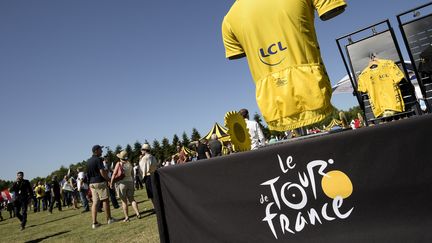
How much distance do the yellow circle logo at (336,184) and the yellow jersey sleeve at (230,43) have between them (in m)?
1.32

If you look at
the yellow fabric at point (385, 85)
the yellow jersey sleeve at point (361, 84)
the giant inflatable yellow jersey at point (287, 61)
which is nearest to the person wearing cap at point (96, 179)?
the yellow jersey sleeve at point (361, 84)

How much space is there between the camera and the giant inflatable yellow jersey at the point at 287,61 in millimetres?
2168

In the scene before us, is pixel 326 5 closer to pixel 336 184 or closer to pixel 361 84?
pixel 336 184

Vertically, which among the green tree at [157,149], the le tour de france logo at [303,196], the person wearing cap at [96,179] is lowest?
the le tour de france logo at [303,196]

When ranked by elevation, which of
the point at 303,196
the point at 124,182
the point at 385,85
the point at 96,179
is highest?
the point at 385,85

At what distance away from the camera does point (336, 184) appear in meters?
1.57

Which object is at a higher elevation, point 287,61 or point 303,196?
point 287,61

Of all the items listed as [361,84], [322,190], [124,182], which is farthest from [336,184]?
[124,182]

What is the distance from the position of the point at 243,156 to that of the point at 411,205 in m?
0.83

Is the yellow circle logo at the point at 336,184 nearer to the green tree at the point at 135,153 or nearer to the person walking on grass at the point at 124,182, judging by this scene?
the person walking on grass at the point at 124,182

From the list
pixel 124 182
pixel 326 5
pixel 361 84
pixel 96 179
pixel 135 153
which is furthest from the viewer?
pixel 135 153

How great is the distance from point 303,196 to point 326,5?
1244 millimetres

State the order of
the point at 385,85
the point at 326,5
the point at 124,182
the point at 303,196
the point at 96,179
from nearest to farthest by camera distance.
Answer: the point at 303,196, the point at 326,5, the point at 385,85, the point at 96,179, the point at 124,182

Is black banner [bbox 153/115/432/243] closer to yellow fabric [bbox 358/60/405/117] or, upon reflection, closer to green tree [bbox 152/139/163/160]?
yellow fabric [bbox 358/60/405/117]
